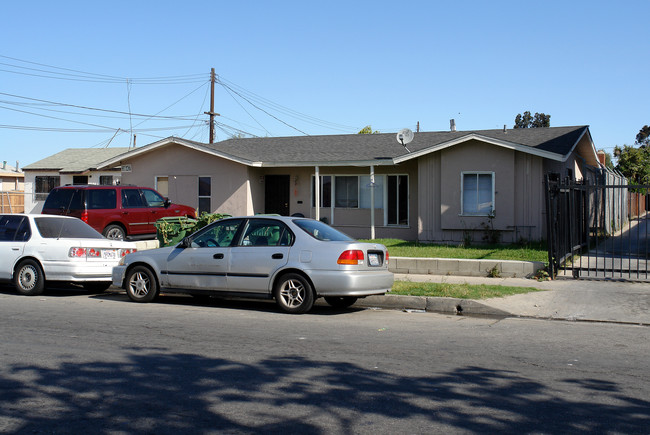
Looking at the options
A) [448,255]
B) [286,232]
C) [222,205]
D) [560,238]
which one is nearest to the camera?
[286,232]

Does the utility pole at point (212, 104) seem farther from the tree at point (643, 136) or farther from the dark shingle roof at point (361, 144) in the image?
the tree at point (643, 136)

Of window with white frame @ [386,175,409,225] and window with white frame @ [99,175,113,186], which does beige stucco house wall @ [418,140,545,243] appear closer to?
window with white frame @ [386,175,409,225]

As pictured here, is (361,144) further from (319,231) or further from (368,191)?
(319,231)

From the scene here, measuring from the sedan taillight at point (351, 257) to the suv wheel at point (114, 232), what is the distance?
431 inches

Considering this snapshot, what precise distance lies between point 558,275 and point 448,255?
307 centimetres

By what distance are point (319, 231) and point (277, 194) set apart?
513 inches

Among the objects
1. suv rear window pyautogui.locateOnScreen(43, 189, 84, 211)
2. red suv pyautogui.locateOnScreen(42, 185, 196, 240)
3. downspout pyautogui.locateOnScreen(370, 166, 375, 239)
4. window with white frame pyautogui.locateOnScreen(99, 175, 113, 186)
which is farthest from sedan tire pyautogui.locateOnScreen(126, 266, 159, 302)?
window with white frame pyautogui.locateOnScreen(99, 175, 113, 186)

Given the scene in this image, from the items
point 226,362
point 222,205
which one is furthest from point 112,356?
point 222,205

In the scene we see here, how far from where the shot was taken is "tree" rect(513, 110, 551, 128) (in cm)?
7143

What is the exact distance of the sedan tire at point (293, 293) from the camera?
9539 mm

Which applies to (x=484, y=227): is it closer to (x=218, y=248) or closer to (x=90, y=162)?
(x=218, y=248)

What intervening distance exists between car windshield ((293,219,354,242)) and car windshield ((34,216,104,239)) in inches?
184

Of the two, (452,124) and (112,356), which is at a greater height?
(452,124)

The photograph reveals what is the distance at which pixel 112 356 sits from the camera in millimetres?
6754
